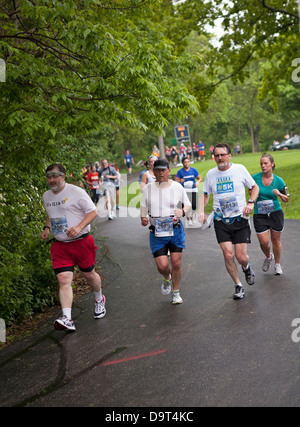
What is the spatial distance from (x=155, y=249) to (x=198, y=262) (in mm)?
2719

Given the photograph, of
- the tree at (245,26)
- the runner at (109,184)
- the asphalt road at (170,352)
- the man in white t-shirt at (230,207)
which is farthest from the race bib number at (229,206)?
the tree at (245,26)

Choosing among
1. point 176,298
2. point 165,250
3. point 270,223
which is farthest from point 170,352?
point 270,223

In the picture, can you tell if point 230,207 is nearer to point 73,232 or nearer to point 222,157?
point 222,157

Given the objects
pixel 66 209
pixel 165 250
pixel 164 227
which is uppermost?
pixel 66 209

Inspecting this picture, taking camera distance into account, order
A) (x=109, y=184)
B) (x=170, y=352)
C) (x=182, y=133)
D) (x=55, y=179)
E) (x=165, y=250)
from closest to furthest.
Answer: (x=170, y=352) < (x=55, y=179) < (x=165, y=250) < (x=109, y=184) < (x=182, y=133)

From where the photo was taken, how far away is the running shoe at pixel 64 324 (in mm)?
5883

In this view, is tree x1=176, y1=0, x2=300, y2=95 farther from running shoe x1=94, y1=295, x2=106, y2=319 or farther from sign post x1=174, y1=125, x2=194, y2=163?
running shoe x1=94, y1=295, x2=106, y2=319

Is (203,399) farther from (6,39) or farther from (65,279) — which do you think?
(6,39)

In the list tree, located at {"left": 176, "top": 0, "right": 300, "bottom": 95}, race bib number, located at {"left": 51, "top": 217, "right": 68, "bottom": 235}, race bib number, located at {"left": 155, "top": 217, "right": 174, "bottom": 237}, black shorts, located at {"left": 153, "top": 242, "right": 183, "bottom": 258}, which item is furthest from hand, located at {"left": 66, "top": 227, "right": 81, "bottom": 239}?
tree, located at {"left": 176, "top": 0, "right": 300, "bottom": 95}

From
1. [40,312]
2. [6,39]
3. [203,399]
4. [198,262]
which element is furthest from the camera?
[198,262]

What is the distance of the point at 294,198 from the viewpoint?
1655 centimetres

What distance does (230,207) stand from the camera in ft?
22.0

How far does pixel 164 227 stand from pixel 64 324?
184 cm

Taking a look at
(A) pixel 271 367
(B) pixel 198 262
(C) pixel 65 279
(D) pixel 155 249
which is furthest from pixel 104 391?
(B) pixel 198 262
